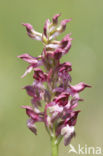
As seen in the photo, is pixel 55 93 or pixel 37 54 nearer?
pixel 55 93

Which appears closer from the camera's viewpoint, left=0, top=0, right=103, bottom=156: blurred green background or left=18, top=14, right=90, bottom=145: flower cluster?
left=18, top=14, right=90, bottom=145: flower cluster

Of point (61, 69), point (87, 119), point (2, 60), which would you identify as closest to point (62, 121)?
point (61, 69)

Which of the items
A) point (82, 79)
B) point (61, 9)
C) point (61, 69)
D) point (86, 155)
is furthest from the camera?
point (61, 9)

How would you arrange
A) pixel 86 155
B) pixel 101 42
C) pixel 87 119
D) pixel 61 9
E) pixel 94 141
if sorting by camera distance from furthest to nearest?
pixel 61 9 → pixel 101 42 → pixel 87 119 → pixel 94 141 → pixel 86 155

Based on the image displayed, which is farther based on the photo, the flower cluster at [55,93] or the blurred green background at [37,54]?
the blurred green background at [37,54]

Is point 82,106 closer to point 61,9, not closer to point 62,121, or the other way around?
point 61,9

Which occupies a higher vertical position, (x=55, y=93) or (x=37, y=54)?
(x=37, y=54)

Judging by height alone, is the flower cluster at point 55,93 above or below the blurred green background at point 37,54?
below

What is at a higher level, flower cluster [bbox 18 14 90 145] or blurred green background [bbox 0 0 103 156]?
blurred green background [bbox 0 0 103 156]
